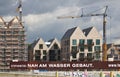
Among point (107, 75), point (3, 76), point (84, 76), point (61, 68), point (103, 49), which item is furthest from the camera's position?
point (103, 49)

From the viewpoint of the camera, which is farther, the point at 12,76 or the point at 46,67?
the point at 46,67

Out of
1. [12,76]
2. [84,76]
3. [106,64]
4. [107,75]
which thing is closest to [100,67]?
[106,64]

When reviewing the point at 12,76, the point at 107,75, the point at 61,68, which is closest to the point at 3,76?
the point at 12,76

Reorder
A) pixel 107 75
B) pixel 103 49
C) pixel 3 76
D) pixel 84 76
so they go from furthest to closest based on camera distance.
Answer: pixel 103 49 < pixel 84 76 < pixel 107 75 < pixel 3 76

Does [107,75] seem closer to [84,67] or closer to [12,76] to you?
[12,76]

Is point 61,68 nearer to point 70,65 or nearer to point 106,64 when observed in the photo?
point 70,65

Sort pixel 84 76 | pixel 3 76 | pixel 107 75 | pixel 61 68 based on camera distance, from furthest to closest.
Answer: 1. pixel 61 68
2. pixel 84 76
3. pixel 107 75
4. pixel 3 76

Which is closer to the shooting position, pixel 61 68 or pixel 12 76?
pixel 12 76

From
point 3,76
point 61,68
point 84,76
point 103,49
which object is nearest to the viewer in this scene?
point 3,76

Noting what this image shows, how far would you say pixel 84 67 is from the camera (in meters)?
126

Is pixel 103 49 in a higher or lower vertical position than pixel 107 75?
higher

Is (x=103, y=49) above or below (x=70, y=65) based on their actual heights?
above

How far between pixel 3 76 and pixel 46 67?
73.6 meters

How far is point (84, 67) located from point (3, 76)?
75.9m
